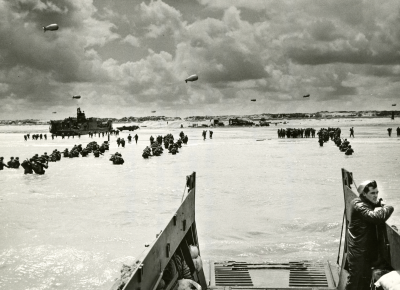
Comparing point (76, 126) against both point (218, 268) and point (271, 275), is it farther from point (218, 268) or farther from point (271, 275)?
point (271, 275)

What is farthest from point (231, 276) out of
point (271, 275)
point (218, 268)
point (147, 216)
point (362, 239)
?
point (147, 216)

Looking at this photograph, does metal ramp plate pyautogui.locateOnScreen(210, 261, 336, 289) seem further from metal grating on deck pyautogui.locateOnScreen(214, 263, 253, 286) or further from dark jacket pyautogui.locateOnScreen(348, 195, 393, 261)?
dark jacket pyautogui.locateOnScreen(348, 195, 393, 261)

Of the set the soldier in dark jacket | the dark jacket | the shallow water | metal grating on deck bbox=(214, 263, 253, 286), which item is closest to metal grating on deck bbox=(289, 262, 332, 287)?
metal grating on deck bbox=(214, 263, 253, 286)

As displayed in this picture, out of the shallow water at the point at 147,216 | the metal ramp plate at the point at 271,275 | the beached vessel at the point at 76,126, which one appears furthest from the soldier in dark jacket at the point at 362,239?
the beached vessel at the point at 76,126

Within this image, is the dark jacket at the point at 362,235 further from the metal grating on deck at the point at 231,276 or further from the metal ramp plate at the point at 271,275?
the metal grating on deck at the point at 231,276

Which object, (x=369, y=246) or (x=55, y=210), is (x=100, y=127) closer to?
(x=55, y=210)

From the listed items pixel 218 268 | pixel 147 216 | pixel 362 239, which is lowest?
pixel 147 216

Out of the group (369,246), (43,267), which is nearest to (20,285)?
(43,267)
